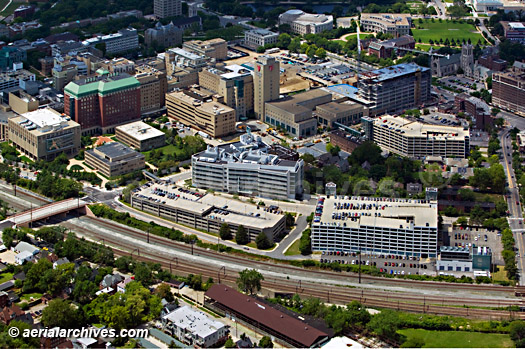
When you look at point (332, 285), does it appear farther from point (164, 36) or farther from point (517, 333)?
point (164, 36)

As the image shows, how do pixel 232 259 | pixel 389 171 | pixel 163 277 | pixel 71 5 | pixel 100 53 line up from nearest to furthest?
pixel 163 277 < pixel 232 259 < pixel 389 171 < pixel 100 53 < pixel 71 5

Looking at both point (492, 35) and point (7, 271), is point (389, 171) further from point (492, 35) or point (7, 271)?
point (492, 35)

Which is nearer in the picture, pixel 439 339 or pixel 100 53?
pixel 439 339

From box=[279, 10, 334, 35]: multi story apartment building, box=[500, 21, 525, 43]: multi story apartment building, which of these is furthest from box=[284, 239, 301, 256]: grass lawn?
box=[500, 21, 525, 43]: multi story apartment building

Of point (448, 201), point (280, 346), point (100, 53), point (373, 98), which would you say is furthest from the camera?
point (100, 53)

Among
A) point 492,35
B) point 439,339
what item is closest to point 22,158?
point 439,339

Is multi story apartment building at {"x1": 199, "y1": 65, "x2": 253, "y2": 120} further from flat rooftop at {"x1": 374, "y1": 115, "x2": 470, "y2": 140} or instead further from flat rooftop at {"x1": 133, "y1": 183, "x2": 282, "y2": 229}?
flat rooftop at {"x1": 133, "y1": 183, "x2": 282, "y2": 229}

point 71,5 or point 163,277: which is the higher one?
point 71,5
